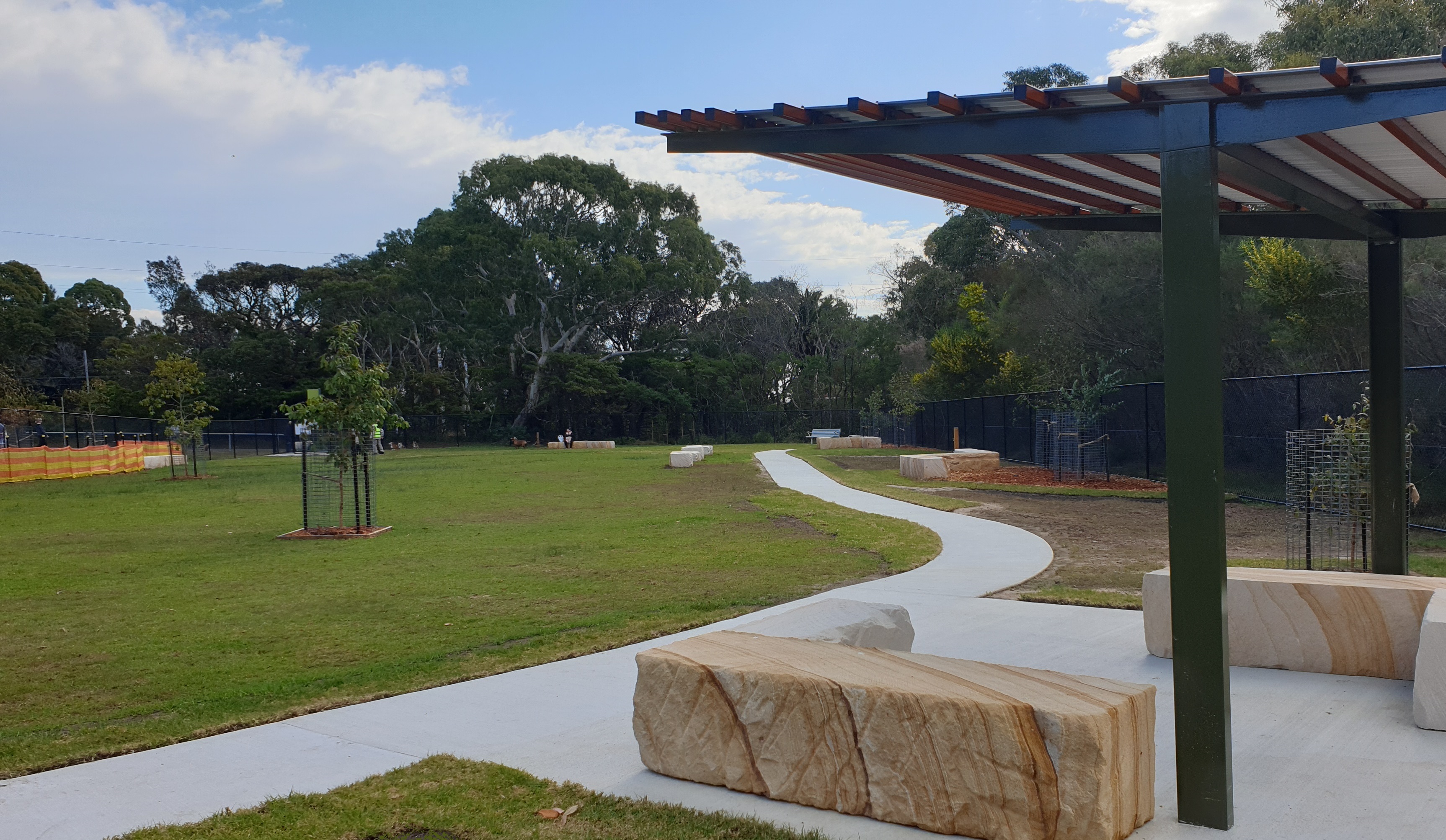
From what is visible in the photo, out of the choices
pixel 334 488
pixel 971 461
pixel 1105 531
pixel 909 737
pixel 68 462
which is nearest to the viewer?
pixel 909 737

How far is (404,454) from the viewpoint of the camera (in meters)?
49.9

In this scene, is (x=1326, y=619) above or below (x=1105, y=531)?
above

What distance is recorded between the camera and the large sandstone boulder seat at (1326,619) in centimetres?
572

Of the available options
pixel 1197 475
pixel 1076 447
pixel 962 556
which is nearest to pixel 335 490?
pixel 962 556

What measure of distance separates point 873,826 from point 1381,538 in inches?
201

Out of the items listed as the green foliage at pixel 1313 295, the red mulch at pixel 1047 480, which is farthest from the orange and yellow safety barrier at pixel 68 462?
the green foliage at pixel 1313 295

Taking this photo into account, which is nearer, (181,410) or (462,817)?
(462,817)

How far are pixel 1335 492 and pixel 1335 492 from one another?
0.13 ft

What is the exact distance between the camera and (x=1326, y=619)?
233 inches

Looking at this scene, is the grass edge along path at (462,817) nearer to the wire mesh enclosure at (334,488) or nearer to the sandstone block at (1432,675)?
the sandstone block at (1432,675)

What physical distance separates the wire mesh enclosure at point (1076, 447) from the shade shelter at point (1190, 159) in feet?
57.8

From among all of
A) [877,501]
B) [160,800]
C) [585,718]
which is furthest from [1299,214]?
[877,501]

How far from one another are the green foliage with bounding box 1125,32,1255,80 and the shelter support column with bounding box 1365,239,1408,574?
26220 mm

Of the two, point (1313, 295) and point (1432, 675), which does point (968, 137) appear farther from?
point (1313, 295)
